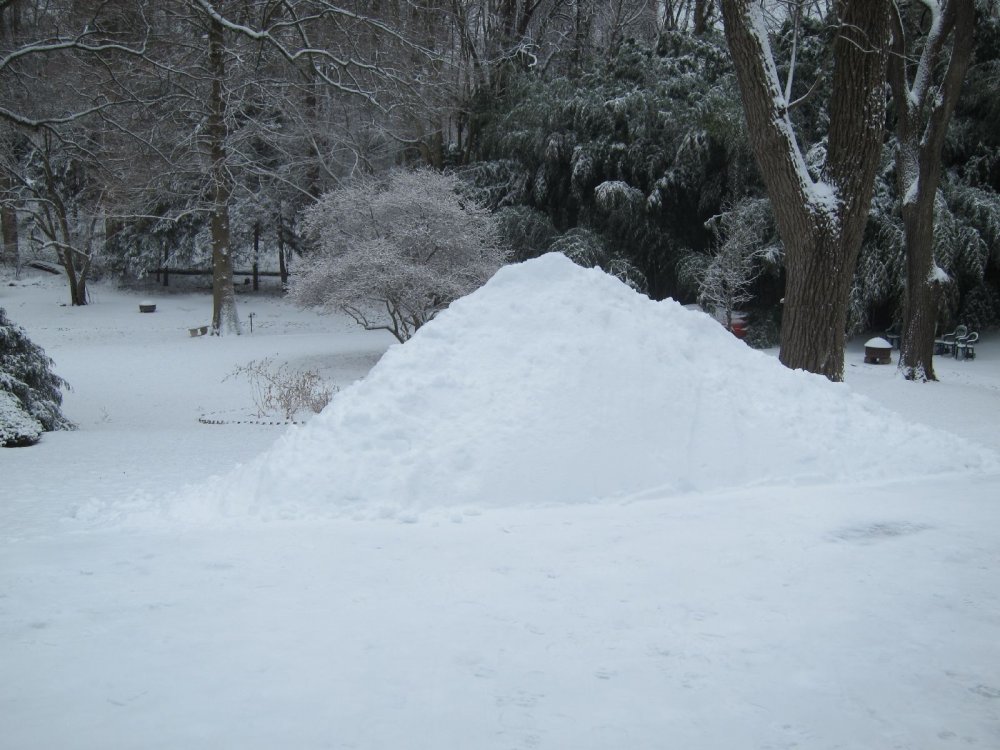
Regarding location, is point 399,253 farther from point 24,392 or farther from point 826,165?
point 826,165

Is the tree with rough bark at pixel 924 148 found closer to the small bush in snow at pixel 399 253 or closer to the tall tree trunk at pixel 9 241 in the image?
the small bush in snow at pixel 399 253

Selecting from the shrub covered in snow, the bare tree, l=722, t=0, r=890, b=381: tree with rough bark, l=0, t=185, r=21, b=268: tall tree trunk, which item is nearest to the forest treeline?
the bare tree

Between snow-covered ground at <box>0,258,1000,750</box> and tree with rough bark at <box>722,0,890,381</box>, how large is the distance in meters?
2.08

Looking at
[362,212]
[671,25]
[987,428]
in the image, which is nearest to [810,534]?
[987,428]

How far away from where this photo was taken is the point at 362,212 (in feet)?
56.0

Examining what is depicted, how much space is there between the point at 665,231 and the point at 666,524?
1899 cm

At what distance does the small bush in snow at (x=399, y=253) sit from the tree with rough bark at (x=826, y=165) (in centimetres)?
862

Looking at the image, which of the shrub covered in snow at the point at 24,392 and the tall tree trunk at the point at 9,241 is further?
the tall tree trunk at the point at 9,241

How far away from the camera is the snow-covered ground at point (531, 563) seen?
248 cm

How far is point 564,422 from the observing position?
5.21 m

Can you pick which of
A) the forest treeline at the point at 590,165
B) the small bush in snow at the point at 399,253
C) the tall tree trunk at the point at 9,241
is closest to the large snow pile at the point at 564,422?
the forest treeline at the point at 590,165

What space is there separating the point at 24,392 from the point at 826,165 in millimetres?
9053

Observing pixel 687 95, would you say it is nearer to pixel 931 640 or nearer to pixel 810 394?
pixel 810 394

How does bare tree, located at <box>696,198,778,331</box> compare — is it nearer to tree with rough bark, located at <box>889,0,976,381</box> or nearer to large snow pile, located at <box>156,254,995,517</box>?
tree with rough bark, located at <box>889,0,976,381</box>
